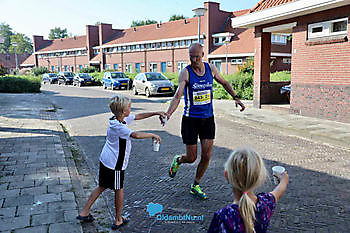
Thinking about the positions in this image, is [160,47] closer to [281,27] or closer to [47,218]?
[281,27]

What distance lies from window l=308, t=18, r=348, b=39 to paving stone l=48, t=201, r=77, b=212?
9.19 metres

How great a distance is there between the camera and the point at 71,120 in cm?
1177

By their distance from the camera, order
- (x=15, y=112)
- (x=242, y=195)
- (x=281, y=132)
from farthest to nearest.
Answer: (x=15, y=112) < (x=281, y=132) < (x=242, y=195)

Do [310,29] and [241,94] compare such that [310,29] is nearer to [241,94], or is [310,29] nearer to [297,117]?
[297,117]

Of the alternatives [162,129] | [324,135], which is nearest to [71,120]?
[162,129]

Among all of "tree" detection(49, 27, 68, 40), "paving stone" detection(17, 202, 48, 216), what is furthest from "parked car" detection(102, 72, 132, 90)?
"tree" detection(49, 27, 68, 40)

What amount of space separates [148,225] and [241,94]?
48.3 ft

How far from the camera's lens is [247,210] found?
6.07 ft

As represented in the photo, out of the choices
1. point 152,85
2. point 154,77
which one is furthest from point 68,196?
point 154,77

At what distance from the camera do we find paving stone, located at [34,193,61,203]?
13.2 feet

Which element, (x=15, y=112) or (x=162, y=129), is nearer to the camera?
(x=162, y=129)

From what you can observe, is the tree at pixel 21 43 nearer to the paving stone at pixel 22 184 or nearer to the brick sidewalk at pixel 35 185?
the brick sidewalk at pixel 35 185

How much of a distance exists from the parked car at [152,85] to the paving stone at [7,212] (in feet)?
55.9

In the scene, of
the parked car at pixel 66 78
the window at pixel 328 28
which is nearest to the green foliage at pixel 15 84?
the parked car at pixel 66 78
